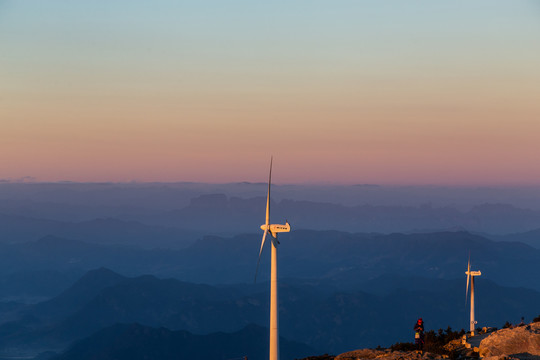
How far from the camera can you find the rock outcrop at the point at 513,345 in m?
61.2

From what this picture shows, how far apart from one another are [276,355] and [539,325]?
98.3 feet

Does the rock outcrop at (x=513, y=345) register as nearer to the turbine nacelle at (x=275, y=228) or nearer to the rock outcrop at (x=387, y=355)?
the rock outcrop at (x=387, y=355)

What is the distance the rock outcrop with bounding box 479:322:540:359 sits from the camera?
61.2 m

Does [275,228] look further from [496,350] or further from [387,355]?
[496,350]

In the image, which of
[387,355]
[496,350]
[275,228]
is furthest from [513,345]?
[275,228]

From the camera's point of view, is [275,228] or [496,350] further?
[275,228]

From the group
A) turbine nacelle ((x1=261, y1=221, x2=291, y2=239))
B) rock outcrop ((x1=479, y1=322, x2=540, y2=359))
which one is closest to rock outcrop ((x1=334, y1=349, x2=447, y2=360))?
rock outcrop ((x1=479, y1=322, x2=540, y2=359))

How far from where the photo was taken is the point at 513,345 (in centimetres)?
6219

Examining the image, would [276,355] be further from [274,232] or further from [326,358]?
[274,232]

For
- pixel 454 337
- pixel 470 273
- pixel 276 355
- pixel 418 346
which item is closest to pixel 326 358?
pixel 276 355

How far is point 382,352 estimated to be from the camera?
6581 cm

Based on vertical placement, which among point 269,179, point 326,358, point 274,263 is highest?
point 269,179

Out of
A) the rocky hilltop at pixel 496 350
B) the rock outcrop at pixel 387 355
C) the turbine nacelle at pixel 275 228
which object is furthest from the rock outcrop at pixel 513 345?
the turbine nacelle at pixel 275 228

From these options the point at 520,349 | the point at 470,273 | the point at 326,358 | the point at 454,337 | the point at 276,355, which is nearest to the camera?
the point at 520,349
